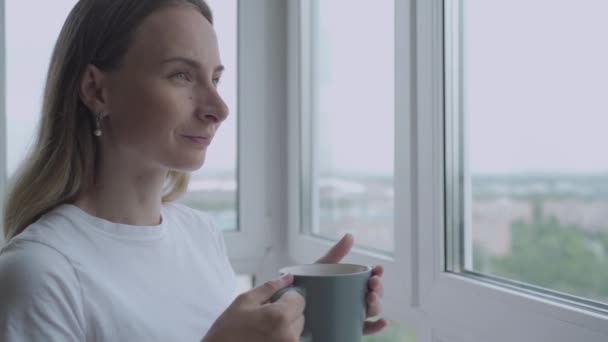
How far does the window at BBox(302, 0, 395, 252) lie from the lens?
4.18 feet

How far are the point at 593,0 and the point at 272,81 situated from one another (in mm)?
1011

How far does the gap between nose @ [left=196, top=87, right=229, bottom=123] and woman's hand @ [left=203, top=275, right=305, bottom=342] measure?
313mm

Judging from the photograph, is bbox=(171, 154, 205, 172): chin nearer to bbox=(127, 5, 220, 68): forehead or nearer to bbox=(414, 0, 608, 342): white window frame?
bbox=(127, 5, 220, 68): forehead

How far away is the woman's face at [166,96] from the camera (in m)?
0.85

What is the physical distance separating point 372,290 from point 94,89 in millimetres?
516

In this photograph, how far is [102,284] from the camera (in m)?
0.83

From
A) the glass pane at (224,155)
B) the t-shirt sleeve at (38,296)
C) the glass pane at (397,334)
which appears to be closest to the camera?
the t-shirt sleeve at (38,296)

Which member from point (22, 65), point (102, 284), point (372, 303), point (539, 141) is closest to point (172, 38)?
point (102, 284)

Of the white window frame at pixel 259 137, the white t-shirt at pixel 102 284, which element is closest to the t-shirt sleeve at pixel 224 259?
the white t-shirt at pixel 102 284

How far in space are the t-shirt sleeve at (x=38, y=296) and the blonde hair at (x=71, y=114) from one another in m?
0.12

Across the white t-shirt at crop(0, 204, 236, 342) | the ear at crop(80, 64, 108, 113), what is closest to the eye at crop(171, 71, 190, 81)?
the ear at crop(80, 64, 108, 113)

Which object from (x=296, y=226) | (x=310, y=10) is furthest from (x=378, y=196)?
(x=310, y=10)

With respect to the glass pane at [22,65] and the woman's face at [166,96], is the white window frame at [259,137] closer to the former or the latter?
the glass pane at [22,65]

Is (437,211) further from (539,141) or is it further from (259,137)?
(259,137)
